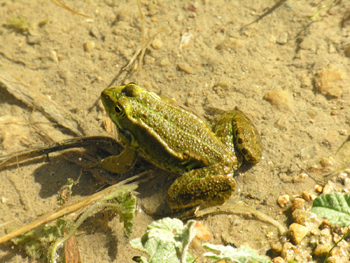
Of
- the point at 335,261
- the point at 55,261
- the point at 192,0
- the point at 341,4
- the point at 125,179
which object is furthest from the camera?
the point at 192,0

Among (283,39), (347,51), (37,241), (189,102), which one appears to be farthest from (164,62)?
(37,241)

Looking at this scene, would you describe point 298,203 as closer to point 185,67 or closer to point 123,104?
point 123,104

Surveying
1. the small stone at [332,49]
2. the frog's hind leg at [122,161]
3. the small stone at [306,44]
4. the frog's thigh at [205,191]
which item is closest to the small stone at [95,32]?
the frog's hind leg at [122,161]

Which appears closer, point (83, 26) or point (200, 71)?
point (200, 71)

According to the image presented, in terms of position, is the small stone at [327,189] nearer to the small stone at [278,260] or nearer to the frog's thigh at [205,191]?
the small stone at [278,260]

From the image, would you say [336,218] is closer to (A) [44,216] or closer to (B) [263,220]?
(B) [263,220]

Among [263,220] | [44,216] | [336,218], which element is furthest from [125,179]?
[336,218]
